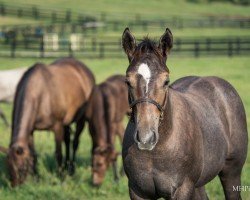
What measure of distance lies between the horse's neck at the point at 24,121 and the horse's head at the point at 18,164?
0.57 m

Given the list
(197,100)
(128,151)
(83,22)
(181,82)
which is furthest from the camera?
(83,22)

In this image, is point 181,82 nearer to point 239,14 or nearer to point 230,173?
point 230,173

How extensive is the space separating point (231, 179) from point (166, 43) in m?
2.20

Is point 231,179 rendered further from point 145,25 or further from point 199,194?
point 145,25

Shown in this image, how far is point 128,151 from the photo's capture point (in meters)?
5.51

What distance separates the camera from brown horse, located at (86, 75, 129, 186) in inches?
456

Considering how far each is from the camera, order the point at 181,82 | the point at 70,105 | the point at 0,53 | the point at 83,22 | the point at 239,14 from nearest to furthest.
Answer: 1. the point at 181,82
2. the point at 70,105
3. the point at 0,53
4. the point at 83,22
5. the point at 239,14

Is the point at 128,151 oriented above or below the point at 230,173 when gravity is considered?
above

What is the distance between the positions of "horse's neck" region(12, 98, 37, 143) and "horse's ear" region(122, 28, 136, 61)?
18.0ft

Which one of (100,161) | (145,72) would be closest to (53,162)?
(100,161)

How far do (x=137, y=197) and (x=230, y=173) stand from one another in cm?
161

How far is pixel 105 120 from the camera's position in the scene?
12.9 m

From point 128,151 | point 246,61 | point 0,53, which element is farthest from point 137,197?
point 0,53

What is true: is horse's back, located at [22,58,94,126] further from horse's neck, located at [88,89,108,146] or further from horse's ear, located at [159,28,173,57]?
horse's ear, located at [159,28,173,57]
